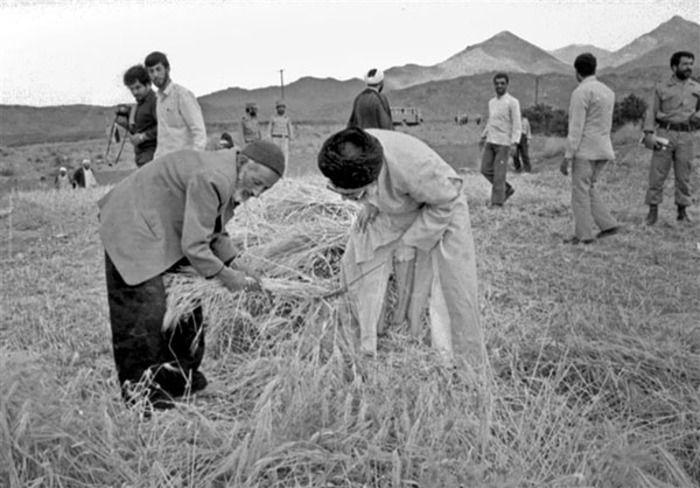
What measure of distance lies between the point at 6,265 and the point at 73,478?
4407 millimetres

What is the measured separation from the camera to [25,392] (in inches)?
91.2

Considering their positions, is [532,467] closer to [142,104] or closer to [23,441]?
[23,441]

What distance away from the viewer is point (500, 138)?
8055mm

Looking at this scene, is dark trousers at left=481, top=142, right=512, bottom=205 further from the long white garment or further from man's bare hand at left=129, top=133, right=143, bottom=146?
the long white garment

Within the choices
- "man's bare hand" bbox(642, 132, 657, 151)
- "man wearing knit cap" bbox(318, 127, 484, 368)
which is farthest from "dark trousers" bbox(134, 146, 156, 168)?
"man's bare hand" bbox(642, 132, 657, 151)

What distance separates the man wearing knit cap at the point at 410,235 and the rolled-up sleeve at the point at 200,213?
1.44 ft

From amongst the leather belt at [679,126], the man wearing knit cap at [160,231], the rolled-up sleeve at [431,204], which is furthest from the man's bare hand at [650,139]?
the man wearing knit cap at [160,231]

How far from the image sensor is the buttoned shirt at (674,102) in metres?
6.64

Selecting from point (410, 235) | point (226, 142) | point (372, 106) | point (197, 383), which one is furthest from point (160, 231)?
point (226, 142)

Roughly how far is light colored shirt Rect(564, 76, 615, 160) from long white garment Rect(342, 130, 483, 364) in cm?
342

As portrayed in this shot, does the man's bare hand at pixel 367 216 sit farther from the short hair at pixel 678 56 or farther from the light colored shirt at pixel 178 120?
the short hair at pixel 678 56

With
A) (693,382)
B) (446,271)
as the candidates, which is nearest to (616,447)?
(693,382)

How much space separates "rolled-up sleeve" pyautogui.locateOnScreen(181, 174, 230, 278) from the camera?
2.68 metres

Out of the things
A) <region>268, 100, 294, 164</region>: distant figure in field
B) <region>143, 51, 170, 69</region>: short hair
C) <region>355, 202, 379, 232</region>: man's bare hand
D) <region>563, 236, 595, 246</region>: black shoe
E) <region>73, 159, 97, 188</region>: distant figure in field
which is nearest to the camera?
<region>355, 202, 379, 232</region>: man's bare hand
